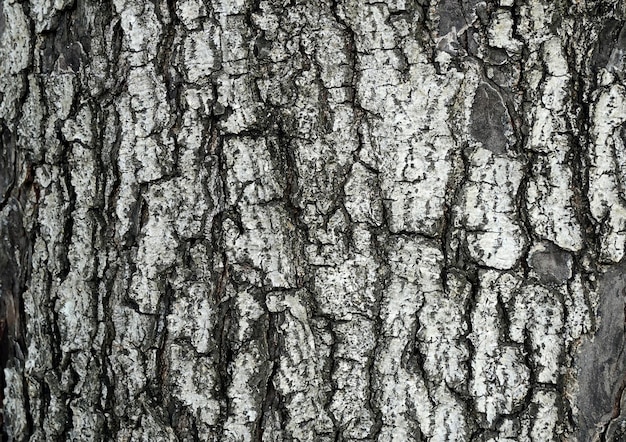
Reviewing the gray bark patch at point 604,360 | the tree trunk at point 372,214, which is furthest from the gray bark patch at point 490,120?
the gray bark patch at point 604,360

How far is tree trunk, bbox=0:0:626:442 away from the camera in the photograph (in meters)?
1.39

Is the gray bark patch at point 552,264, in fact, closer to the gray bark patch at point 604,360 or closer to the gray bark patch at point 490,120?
the gray bark patch at point 604,360

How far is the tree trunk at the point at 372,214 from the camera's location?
1.39m

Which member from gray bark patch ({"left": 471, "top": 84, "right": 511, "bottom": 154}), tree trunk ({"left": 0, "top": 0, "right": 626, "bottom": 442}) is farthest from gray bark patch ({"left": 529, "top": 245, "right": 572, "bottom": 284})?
gray bark patch ({"left": 471, "top": 84, "right": 511, "bottom": 154})

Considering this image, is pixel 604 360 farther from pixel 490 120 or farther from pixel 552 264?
pixel 490 120

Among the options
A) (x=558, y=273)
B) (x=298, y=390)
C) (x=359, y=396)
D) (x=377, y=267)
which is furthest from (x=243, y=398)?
(x=558, y=273)

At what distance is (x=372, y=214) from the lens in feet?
4.61

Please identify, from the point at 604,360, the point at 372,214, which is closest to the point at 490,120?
the point at 372,214

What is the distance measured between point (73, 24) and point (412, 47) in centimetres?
70

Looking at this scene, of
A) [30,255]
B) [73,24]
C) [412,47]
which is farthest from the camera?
[30,255]

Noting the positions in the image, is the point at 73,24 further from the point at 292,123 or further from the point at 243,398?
the point at 243,398

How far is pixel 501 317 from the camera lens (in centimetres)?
141

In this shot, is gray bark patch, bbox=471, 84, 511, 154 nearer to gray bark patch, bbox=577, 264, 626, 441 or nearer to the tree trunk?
the tree trunk

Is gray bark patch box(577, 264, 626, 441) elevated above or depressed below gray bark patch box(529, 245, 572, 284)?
below
